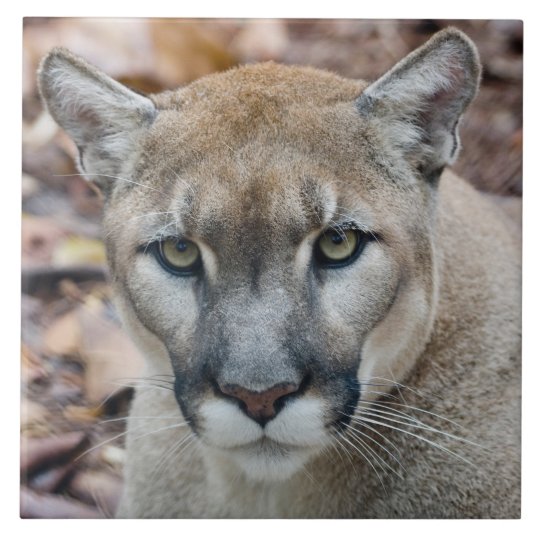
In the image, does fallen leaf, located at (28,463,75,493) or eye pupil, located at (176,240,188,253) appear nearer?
eye pupil, located at (176,240,188,253)

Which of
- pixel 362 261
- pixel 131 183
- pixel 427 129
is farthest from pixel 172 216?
pixel 427 129

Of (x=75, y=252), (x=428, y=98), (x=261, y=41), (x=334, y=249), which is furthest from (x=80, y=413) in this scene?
(x=428, y=98)

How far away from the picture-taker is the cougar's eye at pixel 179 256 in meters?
2.87

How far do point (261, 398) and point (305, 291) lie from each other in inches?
14.6

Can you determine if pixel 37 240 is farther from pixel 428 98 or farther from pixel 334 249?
pixel 428 98

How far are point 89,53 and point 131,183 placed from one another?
744 millimetres

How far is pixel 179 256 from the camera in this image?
289 cm

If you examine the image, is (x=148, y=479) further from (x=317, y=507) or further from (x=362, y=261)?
(x=362, y=261)

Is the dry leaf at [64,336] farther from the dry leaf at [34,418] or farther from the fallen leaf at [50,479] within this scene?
the fallen leaf at [50,479]

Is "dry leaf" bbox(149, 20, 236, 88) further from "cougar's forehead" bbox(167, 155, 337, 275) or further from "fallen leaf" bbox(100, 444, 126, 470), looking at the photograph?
"fallen leaf" bbox(100, 444, 126, 470)

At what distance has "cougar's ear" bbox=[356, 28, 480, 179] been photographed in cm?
288

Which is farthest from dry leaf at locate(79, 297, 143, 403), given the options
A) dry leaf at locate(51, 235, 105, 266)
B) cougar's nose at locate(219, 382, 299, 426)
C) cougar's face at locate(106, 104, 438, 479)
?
cougar's nose at locate(219, 382, 299, 426)

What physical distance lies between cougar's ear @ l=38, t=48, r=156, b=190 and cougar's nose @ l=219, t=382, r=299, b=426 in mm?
951

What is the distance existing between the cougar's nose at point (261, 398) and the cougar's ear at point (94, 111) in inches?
37.4
